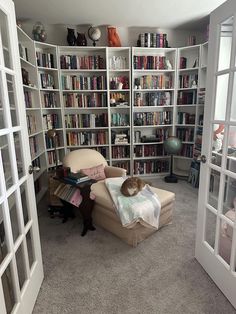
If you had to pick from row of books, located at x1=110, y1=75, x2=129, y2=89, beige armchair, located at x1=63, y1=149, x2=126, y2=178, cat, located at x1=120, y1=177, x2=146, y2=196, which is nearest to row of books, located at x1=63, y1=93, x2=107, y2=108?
row of books, located at x1=110, y1=75, x2=129, y2=89

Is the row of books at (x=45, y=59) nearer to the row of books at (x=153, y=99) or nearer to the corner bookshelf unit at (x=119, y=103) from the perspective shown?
the corner bookshelf unit at (x=119, y=103)

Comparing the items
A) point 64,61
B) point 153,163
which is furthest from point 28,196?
point 153,163

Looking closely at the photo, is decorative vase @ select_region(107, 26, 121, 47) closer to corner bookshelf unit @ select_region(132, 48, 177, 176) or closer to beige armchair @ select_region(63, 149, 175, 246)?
corner bookshelf unit @ select_region(132, 48, 177, 176)

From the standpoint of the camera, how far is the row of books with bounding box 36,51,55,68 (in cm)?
309

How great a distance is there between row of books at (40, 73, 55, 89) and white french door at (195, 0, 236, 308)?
7.96ft

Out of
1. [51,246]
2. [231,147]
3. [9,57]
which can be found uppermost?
[9,57]

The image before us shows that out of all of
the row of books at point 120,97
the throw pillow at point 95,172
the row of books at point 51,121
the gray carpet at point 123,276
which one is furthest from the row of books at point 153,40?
the gray carpet at point 123,276

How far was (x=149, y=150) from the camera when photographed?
3900mm

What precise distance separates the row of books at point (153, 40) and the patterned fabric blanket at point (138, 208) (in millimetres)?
2497

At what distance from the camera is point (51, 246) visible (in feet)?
6.82

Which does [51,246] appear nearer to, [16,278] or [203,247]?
[16,278]

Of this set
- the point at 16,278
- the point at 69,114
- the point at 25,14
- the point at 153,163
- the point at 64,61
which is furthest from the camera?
the point at 153,163

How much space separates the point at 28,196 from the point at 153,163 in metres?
2.82

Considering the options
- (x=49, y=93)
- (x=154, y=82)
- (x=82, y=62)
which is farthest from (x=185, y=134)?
(x=49, y=93)
